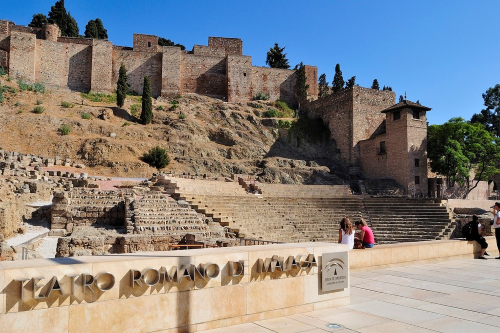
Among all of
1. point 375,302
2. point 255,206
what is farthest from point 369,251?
point 255,206

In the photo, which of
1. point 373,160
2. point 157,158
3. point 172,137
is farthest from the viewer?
point 373,160

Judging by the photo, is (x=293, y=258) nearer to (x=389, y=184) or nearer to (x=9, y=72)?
(x=389, y=184)

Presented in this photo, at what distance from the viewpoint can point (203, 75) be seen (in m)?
45.8

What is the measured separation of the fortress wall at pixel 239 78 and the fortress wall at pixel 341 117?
897cm

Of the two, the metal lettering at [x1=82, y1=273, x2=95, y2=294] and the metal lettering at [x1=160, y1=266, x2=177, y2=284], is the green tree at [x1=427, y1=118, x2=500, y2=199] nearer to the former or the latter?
the metal lettering at [x1=160, y1=266, x2=177, y2=284]

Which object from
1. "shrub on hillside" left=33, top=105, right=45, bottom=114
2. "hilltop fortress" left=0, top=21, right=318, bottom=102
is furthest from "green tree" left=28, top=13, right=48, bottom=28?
"shrub on hillside" left=33, top=105, right=45, bottom=114

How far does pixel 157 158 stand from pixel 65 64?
19910 millimetres

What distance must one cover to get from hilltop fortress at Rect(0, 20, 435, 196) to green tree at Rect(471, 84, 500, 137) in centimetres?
2139

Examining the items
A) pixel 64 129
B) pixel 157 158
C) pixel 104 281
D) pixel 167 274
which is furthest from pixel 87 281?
pixel 64 129

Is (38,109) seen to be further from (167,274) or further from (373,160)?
(167,274)

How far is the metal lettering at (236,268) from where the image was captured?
15.5ft

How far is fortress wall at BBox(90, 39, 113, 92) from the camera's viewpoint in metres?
41.4

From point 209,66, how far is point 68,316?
44.3 m

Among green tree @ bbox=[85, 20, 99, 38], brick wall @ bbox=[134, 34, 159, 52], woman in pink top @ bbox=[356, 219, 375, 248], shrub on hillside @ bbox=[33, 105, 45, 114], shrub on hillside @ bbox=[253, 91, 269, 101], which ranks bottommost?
woman in pink top @ bbox=[356, 219, 375, 248]
